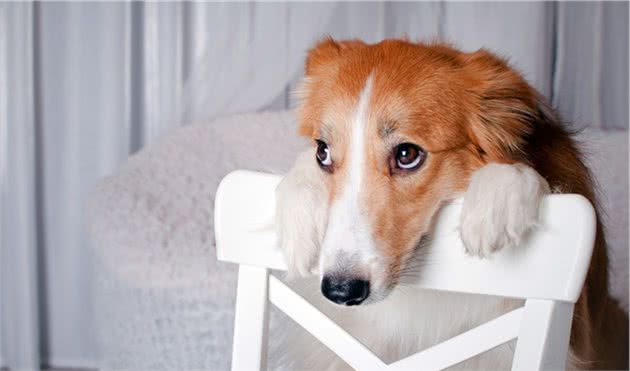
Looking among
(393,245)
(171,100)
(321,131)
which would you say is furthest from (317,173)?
(171,100)

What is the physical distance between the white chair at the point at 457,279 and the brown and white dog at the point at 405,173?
0.05 metres

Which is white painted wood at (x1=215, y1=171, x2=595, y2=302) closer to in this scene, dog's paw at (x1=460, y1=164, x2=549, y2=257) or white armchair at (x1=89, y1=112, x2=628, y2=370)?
dog's paw at (x1=460, y1=164, x2=549, y2=257)

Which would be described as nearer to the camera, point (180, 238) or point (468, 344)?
point (468, 344)

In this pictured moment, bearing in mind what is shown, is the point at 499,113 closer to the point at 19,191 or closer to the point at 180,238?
the point at 180,238

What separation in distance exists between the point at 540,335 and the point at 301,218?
→ 0.37 m

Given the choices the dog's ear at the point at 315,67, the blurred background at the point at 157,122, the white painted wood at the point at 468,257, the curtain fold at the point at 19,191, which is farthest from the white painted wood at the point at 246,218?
the curtain fold at the point at 19,191

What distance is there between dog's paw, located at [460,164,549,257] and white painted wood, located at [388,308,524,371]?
0.24 ft

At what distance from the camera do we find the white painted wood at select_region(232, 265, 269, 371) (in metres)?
1.04

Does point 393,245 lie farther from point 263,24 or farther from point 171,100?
point 171,100

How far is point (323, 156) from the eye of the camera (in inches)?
51.5

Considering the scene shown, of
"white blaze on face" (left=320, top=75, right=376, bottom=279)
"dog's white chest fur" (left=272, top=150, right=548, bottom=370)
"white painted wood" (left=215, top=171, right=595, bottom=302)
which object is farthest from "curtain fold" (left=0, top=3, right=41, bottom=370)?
"white painted wood" (left=215, top=171, right=595, bottom=302)

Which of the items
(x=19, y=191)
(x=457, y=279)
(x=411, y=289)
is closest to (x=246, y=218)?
(x=457, y=279)

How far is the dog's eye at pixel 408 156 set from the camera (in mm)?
1226

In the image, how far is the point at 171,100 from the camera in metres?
2.85
